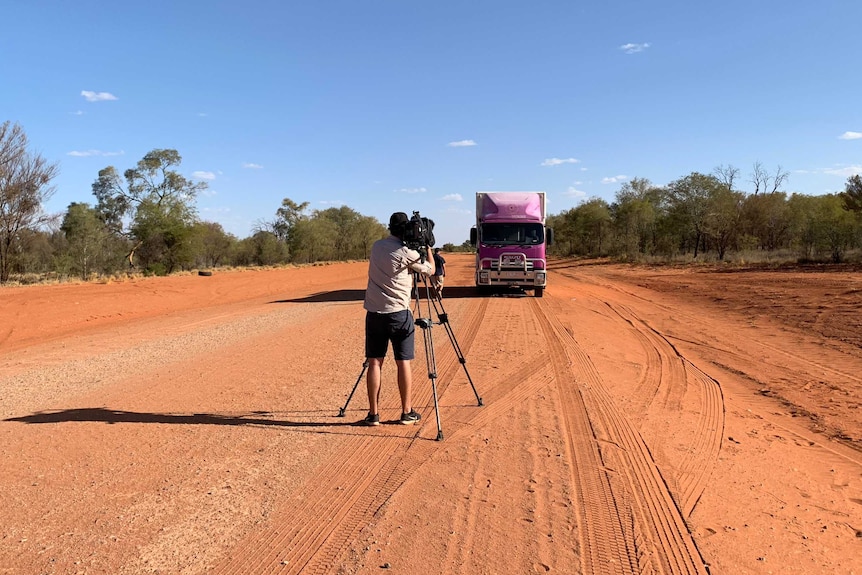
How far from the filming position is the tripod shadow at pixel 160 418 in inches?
218

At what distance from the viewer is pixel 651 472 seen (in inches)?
173

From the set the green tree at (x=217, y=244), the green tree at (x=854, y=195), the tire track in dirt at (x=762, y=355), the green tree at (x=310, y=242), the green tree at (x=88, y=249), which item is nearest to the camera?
the tire track in dirt at (x=762, y=355)

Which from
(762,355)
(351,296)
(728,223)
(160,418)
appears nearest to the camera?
(160,418)

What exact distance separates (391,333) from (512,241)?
A: 44.3ft

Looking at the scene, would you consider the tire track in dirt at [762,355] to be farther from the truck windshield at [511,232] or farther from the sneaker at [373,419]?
the sneaker at [373,419]

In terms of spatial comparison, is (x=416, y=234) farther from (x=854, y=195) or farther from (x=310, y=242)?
(x=310, y=242)

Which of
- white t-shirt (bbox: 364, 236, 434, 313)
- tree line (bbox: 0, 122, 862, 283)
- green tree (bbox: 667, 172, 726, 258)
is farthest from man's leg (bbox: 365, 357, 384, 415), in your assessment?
green tree (bbox: 667, 172, 726, 258)

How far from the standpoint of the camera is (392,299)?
16.8 feet

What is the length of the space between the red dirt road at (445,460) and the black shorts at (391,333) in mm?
825

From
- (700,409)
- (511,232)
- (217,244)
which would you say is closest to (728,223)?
(511,232)

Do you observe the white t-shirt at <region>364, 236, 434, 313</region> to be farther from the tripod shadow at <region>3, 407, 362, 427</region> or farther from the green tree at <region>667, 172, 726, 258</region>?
the green tree at <region>667, 172, 726, 258</region>

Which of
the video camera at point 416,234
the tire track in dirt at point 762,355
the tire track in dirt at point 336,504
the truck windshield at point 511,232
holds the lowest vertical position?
the tire track in dirt at point 762,355

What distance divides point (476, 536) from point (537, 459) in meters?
1.39

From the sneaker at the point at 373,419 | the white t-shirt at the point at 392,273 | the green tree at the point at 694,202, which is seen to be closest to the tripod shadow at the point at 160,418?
the sneaker at the point at 373,419
